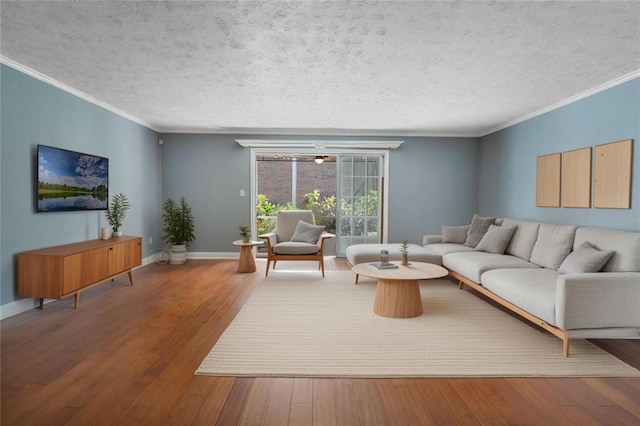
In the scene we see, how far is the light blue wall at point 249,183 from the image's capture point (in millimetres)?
6980

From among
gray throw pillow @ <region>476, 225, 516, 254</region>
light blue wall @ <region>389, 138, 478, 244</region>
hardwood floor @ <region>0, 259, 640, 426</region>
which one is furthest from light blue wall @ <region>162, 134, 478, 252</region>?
hardwood floor @ <region>0, 259, 640, 426</region>

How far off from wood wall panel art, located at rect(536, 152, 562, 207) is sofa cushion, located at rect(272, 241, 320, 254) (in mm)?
3091

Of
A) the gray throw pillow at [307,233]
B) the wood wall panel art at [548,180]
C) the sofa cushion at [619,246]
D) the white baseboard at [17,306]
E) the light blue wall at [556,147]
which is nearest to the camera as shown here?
the sofa cushion at [619,246]

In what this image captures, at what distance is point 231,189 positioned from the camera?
23.0 ft

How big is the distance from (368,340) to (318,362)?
1.85 ft

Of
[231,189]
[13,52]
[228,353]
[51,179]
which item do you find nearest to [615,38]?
[228,353]

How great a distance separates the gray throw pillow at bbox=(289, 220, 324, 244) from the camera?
223 inches

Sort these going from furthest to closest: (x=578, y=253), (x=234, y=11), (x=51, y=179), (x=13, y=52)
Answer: (x=51, y=179) < (x=578, y=253) < (x=13, y=52) < (x=234, y=11)

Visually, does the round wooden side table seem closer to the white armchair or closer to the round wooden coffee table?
the white armchair

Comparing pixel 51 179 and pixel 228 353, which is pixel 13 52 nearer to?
pixel 51 179

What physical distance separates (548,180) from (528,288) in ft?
7.93

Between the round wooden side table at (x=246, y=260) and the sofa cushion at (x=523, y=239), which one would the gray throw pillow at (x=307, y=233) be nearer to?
the round wooden side table at (x=246, y=260)

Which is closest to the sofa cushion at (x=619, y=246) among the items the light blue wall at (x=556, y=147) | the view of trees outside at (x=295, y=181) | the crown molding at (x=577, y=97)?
the light blue wall at (x=556, y=147)

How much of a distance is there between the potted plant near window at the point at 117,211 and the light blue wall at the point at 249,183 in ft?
5.26
